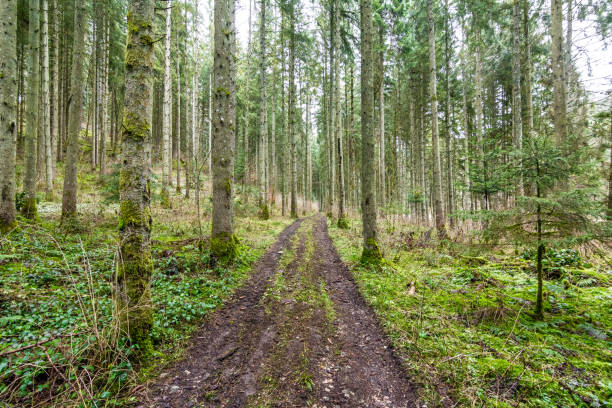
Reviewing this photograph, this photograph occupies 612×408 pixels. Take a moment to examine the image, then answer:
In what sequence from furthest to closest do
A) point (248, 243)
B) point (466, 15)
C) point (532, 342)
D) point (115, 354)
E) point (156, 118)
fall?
point (156, 118) < point (466, 15) < point (248, 243) < point (532, 342) < point (115, 354)

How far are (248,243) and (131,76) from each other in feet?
20.9

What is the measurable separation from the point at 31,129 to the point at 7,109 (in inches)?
91.1

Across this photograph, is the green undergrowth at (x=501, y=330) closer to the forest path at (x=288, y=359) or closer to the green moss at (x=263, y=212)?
the forest path at (x=288, y=359)

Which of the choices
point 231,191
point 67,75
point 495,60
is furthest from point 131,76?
point 67,75

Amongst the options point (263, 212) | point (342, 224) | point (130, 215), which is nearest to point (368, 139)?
point (130, 215)

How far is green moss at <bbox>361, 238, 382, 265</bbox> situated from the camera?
6.50 meters

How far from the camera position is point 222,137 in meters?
6.29

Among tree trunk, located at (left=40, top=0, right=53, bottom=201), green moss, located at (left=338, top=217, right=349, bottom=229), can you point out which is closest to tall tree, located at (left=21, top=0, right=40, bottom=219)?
tree trunk, located at (left=40, top=0, right=53, bottom=201)

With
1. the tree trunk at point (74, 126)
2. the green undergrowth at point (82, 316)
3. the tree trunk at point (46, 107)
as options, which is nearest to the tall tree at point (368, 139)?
the green undergrowth at point (82, 316)

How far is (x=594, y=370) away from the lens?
2564 mm

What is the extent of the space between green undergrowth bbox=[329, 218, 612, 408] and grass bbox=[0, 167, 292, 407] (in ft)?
10.1

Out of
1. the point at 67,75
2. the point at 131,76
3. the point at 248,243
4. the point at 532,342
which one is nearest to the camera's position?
the point at 131,76

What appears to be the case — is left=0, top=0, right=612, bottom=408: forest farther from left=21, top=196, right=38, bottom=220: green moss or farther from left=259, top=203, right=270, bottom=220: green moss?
left=259, top=203, right=270, bottom=220: green moss

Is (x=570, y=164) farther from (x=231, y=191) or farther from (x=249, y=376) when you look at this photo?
(x=231, y=191)
